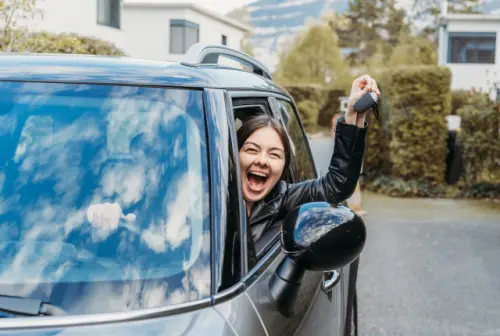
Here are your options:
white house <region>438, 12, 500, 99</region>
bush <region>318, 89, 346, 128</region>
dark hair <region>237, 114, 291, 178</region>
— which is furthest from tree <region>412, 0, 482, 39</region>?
dark hair <region>237, 114, 291, 178</region>

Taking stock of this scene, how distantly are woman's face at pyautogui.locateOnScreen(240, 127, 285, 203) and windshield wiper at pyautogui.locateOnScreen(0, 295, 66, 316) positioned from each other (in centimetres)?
107

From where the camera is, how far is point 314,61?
46844mm

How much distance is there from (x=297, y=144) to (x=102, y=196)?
196cm

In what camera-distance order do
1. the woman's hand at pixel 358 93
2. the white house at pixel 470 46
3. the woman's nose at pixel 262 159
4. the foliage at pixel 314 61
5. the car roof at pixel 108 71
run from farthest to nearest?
the foliage at pixel 314 61 < the white house at pixel 470 46 < the woman's hand at pixel 358 93 < the woman's nose at pixel 262 159 < the car roof at pixel 108 71

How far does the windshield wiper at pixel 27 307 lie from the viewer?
199 centimetres

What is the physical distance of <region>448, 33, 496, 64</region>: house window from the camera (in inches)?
1465

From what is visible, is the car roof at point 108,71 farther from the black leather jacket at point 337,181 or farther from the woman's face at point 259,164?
the black leather jacket at point 337,181

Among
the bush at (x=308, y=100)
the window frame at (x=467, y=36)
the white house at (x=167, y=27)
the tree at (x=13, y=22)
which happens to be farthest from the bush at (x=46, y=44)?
the window frame at (x=467, y=36)

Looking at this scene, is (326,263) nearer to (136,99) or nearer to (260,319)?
(260,319)

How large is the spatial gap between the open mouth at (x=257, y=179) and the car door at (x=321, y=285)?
15.5 inches

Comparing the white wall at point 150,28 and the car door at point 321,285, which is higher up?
the white wall at point 150,28

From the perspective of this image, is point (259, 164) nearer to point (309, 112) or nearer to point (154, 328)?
point (154, 328)

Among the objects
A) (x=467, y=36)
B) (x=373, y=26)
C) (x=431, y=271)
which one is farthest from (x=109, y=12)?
(x=373, y=26)

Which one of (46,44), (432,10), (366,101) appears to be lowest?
(366,101)
